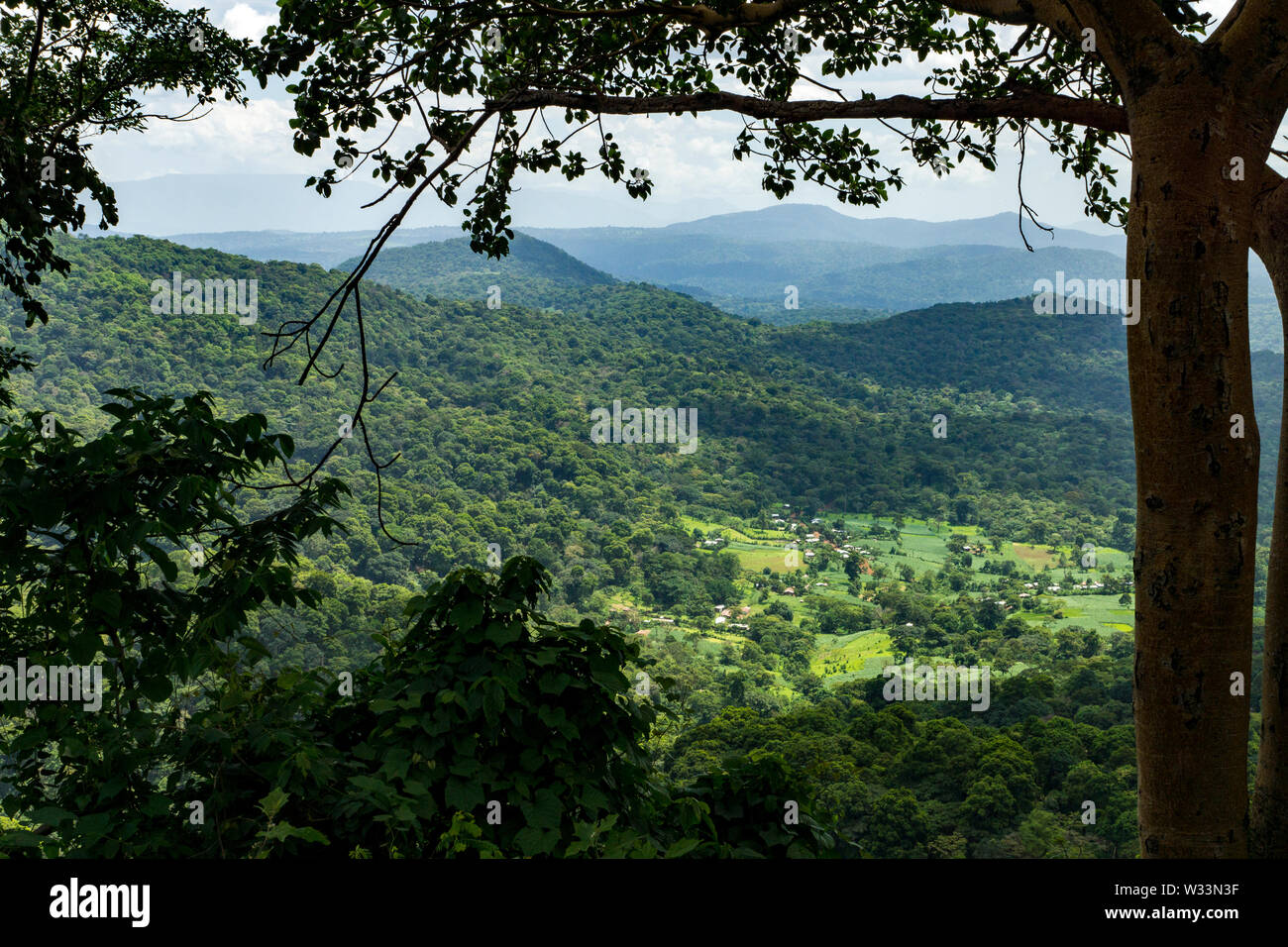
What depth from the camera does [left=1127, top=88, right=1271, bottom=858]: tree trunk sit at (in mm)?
2137

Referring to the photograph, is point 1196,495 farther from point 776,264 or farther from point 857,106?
point 776,264

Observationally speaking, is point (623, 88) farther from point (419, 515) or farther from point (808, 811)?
point (419, 515)

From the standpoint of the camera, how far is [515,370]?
182ft

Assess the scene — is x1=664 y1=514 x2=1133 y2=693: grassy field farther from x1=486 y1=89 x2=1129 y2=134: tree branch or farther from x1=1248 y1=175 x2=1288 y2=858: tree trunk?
x1=486 y1=89 x2=1129 y2=134: tree branch

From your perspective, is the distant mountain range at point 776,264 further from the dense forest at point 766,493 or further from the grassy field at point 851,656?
the grassy field at point 851,656

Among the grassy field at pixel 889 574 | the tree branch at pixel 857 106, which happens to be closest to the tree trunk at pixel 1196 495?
the tree branch at pixel 857 106

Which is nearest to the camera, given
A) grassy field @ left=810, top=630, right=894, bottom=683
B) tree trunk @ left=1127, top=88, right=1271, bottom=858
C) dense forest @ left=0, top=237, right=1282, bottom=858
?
tree trunk @ left=1127, top=88, right=1271, bottom=858

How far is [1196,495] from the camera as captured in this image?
215 centimetres

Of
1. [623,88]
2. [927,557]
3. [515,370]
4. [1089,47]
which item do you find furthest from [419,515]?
[1089,47]

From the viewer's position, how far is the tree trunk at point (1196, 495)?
214cm

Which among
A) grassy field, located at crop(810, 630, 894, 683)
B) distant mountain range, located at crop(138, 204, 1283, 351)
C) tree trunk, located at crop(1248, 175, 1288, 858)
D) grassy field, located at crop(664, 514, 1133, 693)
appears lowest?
grassy field, located at crop(810, 630, 894, 683)

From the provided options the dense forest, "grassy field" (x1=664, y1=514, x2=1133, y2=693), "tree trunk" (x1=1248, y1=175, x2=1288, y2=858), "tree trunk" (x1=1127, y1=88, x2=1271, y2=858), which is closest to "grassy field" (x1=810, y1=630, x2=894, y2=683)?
"grassy field" (x1=664, y1=514, x2=1133, y2=693)

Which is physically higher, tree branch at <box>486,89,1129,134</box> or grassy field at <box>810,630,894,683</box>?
tree branch at <box>486,89,1129,134</box>
